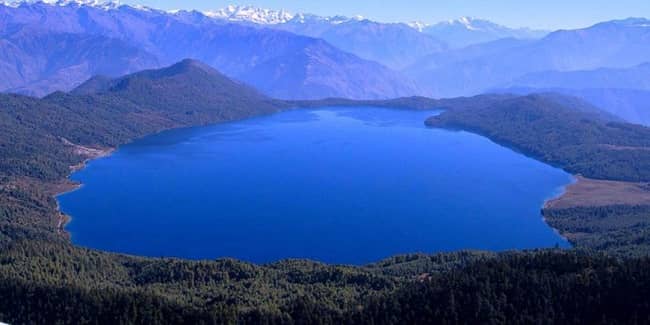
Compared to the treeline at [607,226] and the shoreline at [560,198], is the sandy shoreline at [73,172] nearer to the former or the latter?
the shoreline at [560,198]

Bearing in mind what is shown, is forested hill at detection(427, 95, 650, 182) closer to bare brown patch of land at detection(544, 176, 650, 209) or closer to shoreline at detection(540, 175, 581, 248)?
shoreline at detection(540, 175, 581, 248)

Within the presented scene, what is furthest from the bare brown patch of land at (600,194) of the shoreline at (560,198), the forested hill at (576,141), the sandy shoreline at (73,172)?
the sandy shoreline at (73,172)

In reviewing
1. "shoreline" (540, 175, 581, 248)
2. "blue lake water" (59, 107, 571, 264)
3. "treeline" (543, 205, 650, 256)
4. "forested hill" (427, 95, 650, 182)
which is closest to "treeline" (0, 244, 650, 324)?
"treeline" (543, 205, 650, 256)

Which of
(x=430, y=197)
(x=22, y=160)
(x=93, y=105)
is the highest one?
(x=93, y=105)

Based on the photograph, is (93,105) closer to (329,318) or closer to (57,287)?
(57,287)

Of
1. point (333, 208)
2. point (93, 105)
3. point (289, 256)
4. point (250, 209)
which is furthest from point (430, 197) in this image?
point (93, 105)
